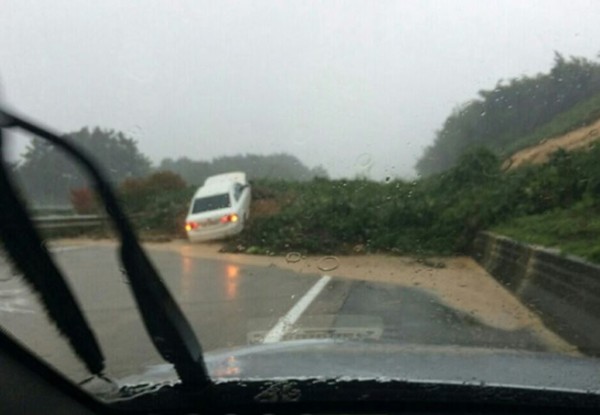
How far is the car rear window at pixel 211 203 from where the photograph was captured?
6.17 metres

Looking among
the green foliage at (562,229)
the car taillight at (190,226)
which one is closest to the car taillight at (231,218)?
the car taillight at (190,226)

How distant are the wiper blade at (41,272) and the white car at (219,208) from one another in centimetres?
232

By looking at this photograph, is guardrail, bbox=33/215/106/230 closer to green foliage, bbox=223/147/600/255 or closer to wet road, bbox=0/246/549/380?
wet road, bbox=0/246/549/380

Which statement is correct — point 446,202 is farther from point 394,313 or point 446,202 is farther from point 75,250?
point 75,250

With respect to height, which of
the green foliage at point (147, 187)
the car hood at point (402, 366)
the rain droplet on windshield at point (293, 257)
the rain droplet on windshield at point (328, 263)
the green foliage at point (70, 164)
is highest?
the green foliage at point (70, 164)

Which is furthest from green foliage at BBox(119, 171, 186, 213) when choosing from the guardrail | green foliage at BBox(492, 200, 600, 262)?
green foliage at BBox(492, 200, 600, 262)

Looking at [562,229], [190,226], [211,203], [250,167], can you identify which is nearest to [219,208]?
[211,203]

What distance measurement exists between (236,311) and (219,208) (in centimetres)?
202

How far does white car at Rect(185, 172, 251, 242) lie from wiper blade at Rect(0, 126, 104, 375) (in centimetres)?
232

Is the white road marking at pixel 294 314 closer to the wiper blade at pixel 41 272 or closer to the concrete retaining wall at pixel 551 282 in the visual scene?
the concrete retaining wall at pixel 551 282

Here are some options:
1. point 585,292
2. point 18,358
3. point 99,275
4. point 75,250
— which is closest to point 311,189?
point 99,275

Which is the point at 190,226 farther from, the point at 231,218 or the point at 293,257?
the point at 293,257

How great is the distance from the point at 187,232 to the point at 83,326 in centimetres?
354

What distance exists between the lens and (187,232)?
7.02 m
